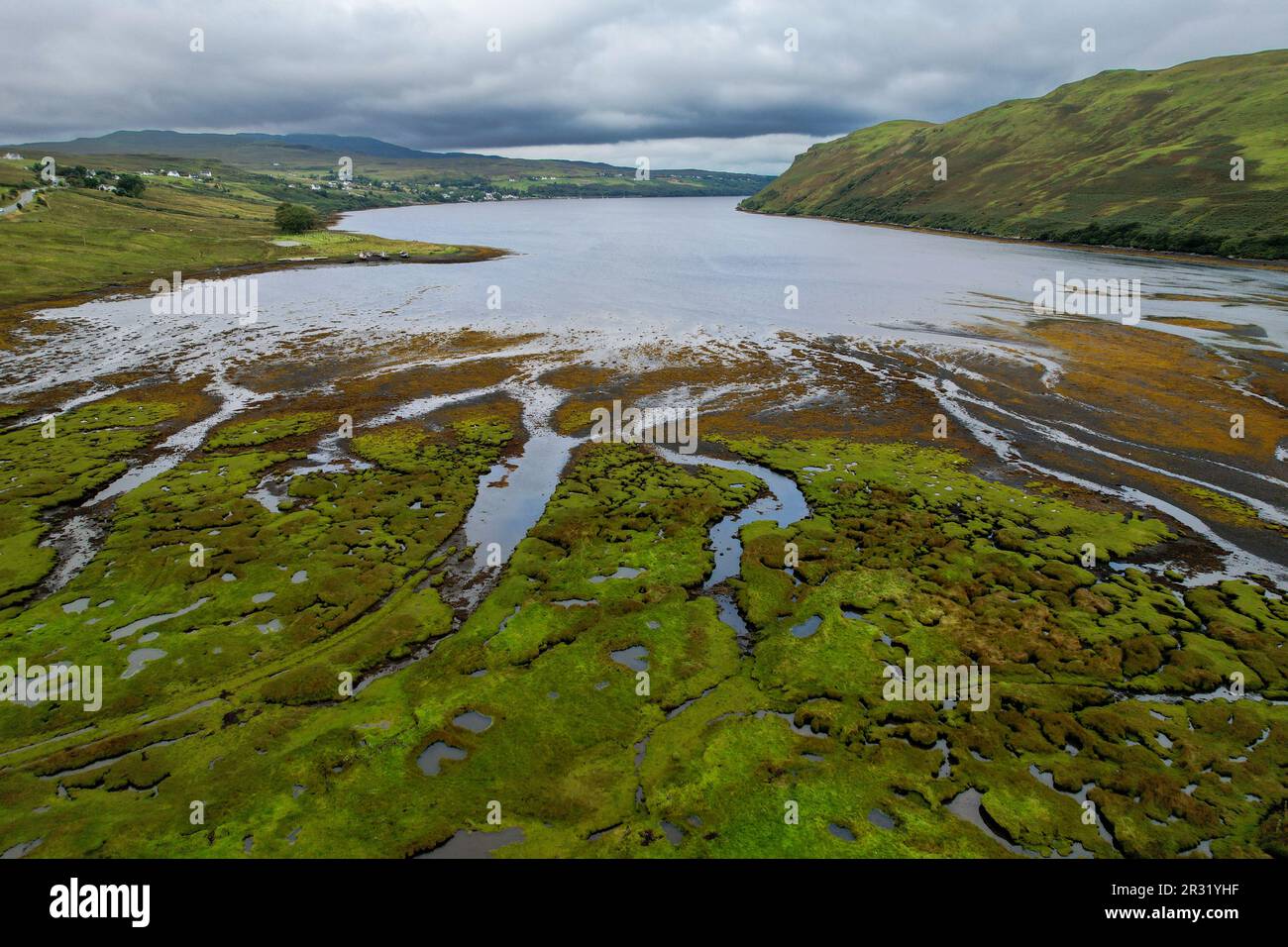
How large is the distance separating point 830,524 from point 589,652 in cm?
1815

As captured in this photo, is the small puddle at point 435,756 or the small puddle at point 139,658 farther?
the small puddle at point 139,658

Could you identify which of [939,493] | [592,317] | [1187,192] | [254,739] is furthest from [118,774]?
[1187,192]

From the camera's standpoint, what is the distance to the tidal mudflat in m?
19.6

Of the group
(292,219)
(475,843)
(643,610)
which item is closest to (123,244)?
(292,219)

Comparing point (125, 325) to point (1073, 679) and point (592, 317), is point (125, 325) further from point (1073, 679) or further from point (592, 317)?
point (1073, 679)

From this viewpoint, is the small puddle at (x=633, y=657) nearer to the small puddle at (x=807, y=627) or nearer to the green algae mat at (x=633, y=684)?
the green algae mat at (x=633, y=684)

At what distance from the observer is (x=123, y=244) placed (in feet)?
440

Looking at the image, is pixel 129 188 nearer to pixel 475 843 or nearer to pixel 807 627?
pixel 807 627

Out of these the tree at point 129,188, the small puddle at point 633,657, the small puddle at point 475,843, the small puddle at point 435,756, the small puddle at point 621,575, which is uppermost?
the tree at point 129,188

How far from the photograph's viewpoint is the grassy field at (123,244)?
110062 mm

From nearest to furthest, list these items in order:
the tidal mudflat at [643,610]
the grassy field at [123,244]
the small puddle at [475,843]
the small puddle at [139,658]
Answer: the small puddle at [475,843]
the tidal mudflat at [643,610]
the small puddle at [139,658]
the grassy field at [123,244]

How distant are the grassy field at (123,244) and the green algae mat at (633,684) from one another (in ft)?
315

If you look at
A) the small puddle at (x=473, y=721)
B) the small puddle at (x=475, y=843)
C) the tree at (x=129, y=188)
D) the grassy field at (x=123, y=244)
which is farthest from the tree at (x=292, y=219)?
the small puddle at (x=475, y=843)

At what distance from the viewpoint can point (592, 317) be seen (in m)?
97.9
